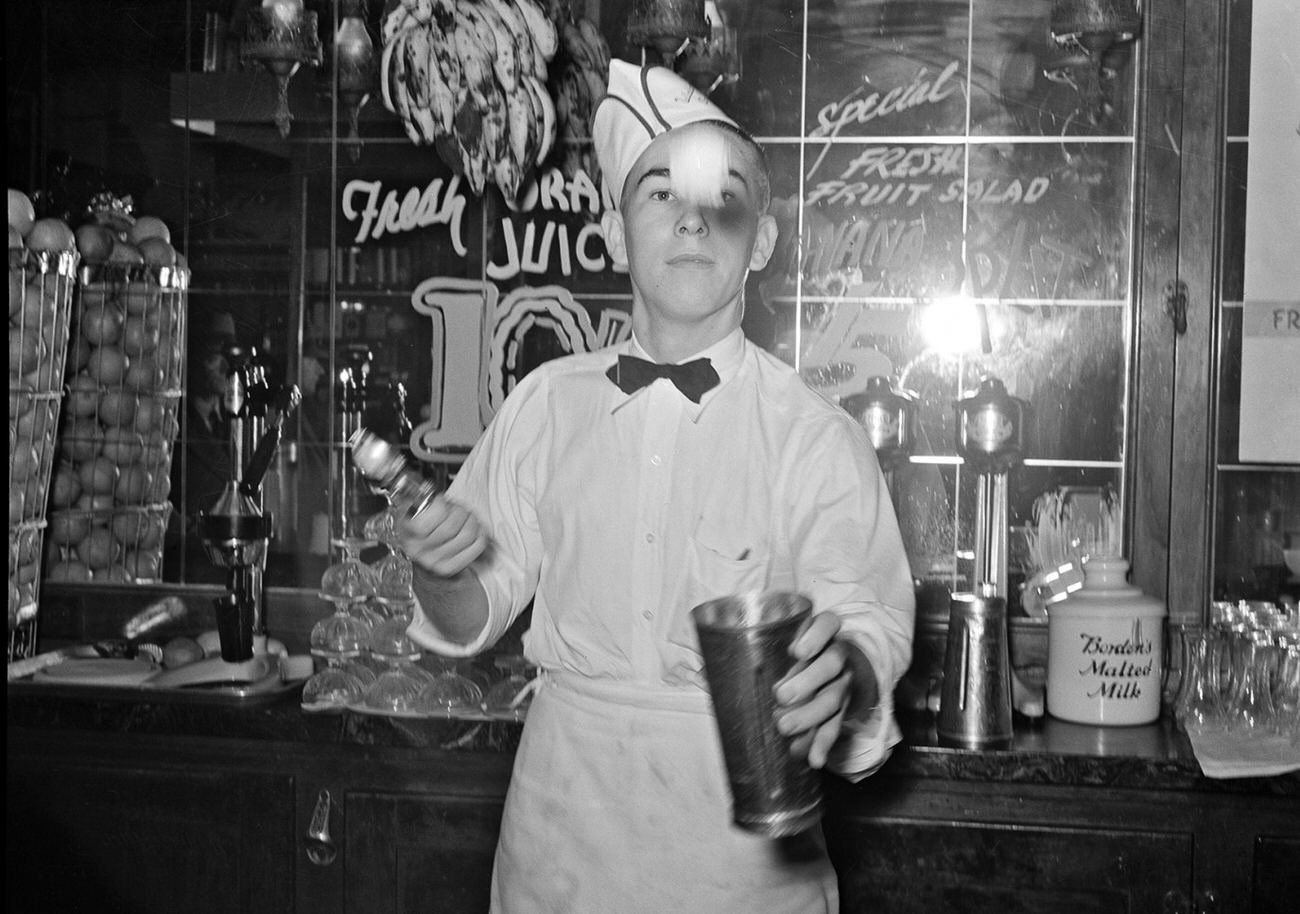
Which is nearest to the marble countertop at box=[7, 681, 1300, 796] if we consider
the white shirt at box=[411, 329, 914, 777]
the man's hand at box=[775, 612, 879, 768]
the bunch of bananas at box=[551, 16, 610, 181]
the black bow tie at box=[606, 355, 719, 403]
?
the white shirt at box=[411, 329, 914, 777]

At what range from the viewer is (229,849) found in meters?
1.88

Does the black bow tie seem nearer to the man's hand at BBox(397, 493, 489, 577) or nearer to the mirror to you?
the man's hand at BBox(397, 493, 489, 577)

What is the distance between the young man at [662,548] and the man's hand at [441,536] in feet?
0.47

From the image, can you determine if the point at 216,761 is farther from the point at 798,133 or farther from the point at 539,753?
the point at 798,133

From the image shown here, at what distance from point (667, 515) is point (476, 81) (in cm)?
99

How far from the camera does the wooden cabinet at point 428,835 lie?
1.71 metres

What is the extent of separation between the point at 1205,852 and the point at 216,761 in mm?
1256

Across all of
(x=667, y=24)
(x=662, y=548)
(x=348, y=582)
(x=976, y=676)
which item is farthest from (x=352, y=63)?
(x=976, y=676)

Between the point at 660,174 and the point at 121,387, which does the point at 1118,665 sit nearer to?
the point at 660,174

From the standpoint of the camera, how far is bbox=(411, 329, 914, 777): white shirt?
1370 millimetres

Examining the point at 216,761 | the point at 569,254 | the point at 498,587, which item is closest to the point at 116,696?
the point at 216,761

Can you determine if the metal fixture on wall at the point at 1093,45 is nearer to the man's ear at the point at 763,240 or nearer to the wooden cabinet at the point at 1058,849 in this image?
the man's ear at the point at 763,240

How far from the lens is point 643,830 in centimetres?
139

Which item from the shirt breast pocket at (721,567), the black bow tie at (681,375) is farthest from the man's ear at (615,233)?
the shirt breast pocket at (721,567)
